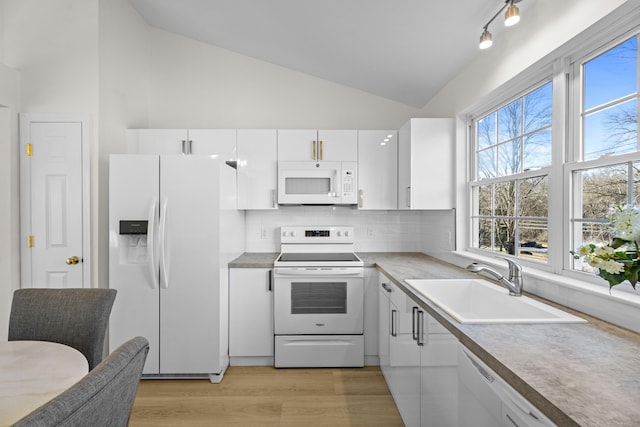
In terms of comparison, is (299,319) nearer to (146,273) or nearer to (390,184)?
(146,273)

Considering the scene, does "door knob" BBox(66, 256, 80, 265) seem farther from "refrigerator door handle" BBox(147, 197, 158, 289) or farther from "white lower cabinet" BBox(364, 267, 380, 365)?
"white lower cabinet" BBox(364, 267, 380, 365)

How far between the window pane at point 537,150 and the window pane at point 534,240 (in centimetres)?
33

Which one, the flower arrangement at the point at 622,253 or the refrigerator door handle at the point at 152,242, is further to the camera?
the refrigerator door handle at the point at 152,242

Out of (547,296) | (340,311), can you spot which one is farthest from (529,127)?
(340,311)

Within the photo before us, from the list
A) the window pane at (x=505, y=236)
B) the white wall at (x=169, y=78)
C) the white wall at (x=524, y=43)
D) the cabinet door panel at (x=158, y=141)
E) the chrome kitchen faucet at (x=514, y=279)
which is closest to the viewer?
the white wall at (x=524, y=43)

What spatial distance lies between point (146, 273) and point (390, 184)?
Answer: 2.19 m

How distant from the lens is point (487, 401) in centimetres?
97

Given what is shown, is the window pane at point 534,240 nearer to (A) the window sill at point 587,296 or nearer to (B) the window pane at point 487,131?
(A) the window sill at point 587,296

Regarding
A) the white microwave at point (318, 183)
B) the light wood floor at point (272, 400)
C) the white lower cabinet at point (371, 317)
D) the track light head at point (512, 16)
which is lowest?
the light wood floor at point (272, 400)

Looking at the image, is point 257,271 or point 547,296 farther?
point 257,271

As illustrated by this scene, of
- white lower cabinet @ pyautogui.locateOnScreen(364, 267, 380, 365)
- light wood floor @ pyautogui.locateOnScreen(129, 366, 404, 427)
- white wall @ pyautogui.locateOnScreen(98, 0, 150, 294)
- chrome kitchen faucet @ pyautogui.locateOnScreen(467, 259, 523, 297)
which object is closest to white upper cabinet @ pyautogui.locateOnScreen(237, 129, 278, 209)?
white wall @ pyautogui.locateOnScreen(98, 0, 150, 294)

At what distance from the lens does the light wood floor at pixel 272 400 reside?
2039 millimetres

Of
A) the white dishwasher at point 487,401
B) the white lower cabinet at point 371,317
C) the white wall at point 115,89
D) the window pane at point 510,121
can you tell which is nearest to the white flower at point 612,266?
the white dishwasher at point 487,401

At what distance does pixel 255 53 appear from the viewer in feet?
10.5
